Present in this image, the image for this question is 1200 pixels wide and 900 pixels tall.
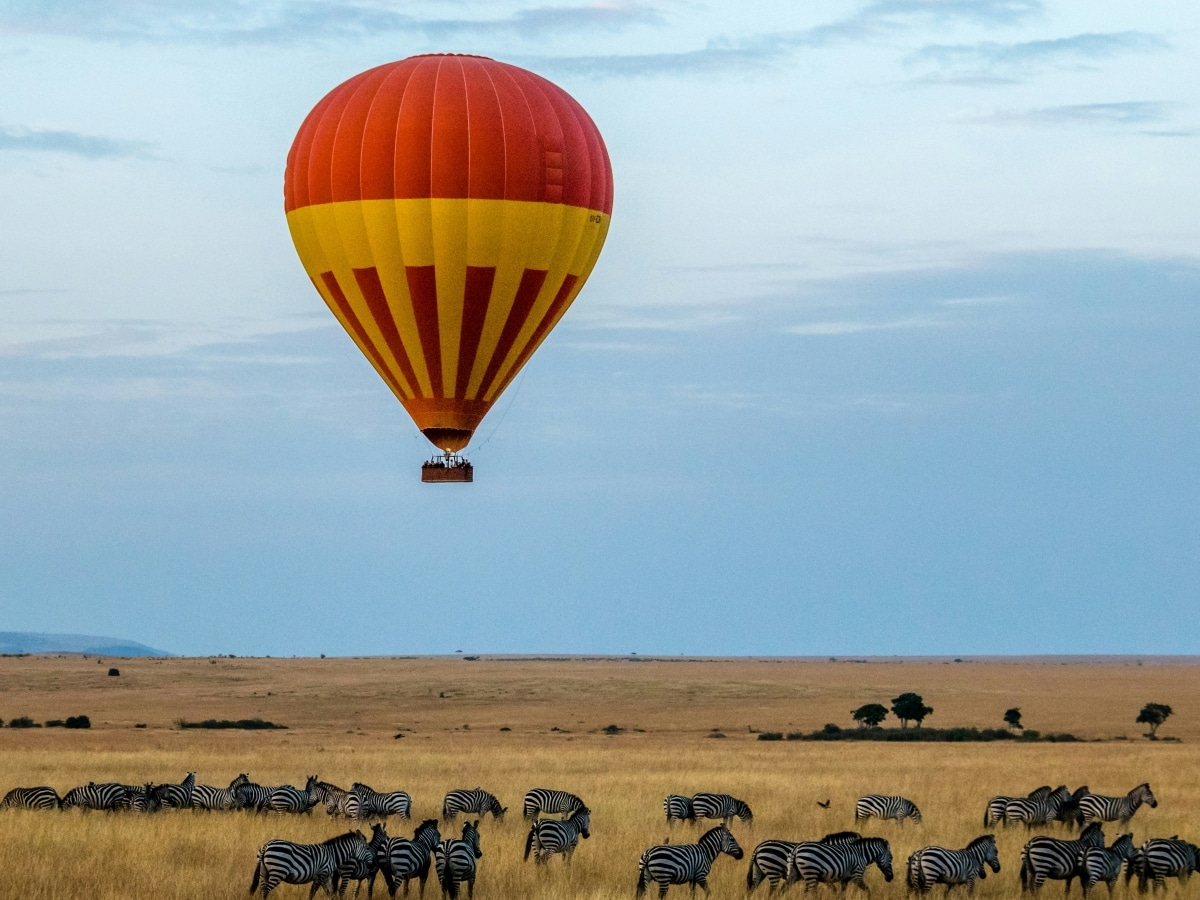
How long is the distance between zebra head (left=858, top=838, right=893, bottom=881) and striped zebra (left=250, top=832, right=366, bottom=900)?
249 inches

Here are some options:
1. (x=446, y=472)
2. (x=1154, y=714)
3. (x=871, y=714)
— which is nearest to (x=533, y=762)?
(x=446, y=472)

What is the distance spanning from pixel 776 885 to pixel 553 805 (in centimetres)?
765

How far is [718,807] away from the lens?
25453 mm

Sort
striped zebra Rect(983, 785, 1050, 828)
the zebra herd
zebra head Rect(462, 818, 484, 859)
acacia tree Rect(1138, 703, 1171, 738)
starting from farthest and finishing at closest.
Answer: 1. acacia tree Rect(1138, 703, 1171, 738)
2. striped zebra Rect(983, 785, 1050, 828)
3. zebra head Rect(462, 818, 484, 859)
4. the zebra herd

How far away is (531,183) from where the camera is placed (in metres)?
31.4

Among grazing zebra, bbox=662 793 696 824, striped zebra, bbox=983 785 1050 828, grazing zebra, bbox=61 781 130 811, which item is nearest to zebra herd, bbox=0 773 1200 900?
grazing zebra, bbox=662 793 696 824

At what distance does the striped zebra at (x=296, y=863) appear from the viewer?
17.3 metres

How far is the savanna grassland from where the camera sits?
20422mm

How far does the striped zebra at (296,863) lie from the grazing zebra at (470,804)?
27.0 ft

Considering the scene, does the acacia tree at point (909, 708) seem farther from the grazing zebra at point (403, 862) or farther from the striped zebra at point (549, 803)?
the grazing zebra at point (403, 862)

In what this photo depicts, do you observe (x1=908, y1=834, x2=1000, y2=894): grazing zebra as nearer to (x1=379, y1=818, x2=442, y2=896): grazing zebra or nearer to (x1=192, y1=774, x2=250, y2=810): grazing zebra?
(x1=379, y1=818, x2=442, y2=896): grazing zebra

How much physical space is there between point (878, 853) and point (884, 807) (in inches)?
265

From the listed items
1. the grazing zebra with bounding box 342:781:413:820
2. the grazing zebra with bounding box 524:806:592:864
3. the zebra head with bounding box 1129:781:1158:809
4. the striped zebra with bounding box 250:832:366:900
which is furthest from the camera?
the zebra head with bounding box 1129:781:1158:809

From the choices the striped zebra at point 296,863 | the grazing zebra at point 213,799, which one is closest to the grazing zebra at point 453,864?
the striped zebra at point 296,863
